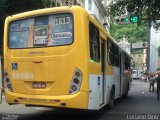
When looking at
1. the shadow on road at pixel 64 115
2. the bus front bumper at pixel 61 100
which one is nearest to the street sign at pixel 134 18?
the shadow on road at pixel 64 115

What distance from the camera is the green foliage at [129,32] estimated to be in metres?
85.8

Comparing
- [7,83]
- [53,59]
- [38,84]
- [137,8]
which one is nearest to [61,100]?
[38,84]

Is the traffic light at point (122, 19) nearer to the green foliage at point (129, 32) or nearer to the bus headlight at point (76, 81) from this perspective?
the bus headlight at point (76, 81)

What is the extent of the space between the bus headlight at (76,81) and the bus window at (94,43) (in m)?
0.82

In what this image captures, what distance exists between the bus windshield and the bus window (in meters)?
0.75

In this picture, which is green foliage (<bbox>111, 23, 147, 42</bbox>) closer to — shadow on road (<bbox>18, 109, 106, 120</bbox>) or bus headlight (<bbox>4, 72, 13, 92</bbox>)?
shadow on road (<bbox>18, 109, 106, 120</bbox>)

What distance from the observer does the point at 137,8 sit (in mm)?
26656

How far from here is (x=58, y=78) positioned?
36.2ft

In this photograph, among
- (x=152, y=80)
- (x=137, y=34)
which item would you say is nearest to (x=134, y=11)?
(x=152, y=80)

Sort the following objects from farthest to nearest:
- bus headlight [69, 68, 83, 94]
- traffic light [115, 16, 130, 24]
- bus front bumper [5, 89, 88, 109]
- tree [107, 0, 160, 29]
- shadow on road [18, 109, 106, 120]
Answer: traffic light [115, 16, 130, 24], tree [107, 0, 160, 29], shadow on road [18, 109, 106, 120], bus headlight [69, 68, 83, 94], bus front bumper [5, 89, 88, 109]

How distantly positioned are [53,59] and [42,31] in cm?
92

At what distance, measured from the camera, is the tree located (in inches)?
1004

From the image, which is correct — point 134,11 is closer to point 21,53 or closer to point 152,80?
point 152,80

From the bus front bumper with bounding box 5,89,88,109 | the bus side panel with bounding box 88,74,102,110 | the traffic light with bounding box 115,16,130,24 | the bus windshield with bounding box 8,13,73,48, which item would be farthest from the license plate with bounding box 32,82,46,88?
the traffic light with bounding box 115,16,130,24
